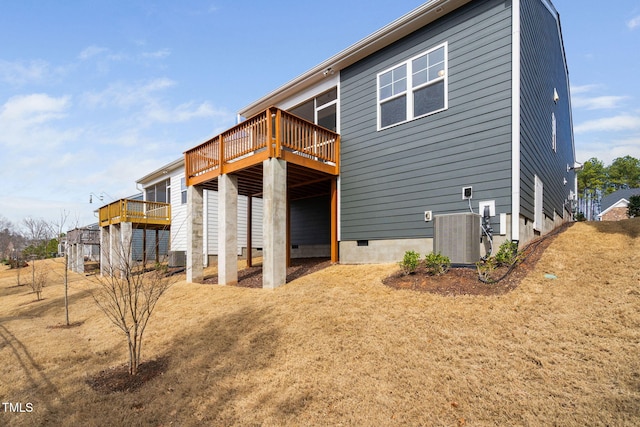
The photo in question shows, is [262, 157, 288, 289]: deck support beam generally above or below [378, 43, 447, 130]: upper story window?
below

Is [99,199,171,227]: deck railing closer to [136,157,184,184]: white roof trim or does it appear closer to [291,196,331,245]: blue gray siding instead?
[136,157,184,184]: white roof trim

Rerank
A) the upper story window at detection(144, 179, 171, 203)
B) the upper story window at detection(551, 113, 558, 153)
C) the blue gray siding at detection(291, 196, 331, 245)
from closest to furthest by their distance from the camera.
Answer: the upper story window at detection(551, 113, 558, 153)
the blue gray siding at detection(291, 196, 331, 245)
the upper story window at detection(144, 179, 171, 203)

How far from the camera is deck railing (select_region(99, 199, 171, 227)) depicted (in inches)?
586

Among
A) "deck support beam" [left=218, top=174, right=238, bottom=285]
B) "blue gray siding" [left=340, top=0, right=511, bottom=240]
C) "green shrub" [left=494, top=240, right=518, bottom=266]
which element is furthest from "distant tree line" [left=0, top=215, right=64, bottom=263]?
"green shrub" [left=494, top=240, right=518, bottom=266]

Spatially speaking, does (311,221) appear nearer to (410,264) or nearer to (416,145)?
(416,145)

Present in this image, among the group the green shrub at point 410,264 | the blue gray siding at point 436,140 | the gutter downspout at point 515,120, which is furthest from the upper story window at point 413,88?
the green shrub at point 410,264

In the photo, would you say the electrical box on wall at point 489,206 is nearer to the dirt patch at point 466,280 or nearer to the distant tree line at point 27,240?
the dirt patch at point 466,280

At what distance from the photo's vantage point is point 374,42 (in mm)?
8109

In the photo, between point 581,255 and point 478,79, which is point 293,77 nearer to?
point 478,79

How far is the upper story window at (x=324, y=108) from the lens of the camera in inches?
388

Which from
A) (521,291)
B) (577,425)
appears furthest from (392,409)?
(521,291)

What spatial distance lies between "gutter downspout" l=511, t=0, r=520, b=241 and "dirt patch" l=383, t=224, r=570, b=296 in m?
0.68

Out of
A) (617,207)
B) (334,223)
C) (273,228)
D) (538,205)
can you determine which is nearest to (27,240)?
(273,228)

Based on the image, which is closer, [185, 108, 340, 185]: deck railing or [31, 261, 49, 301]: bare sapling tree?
[185, 108, 340, 185]: deck railing
